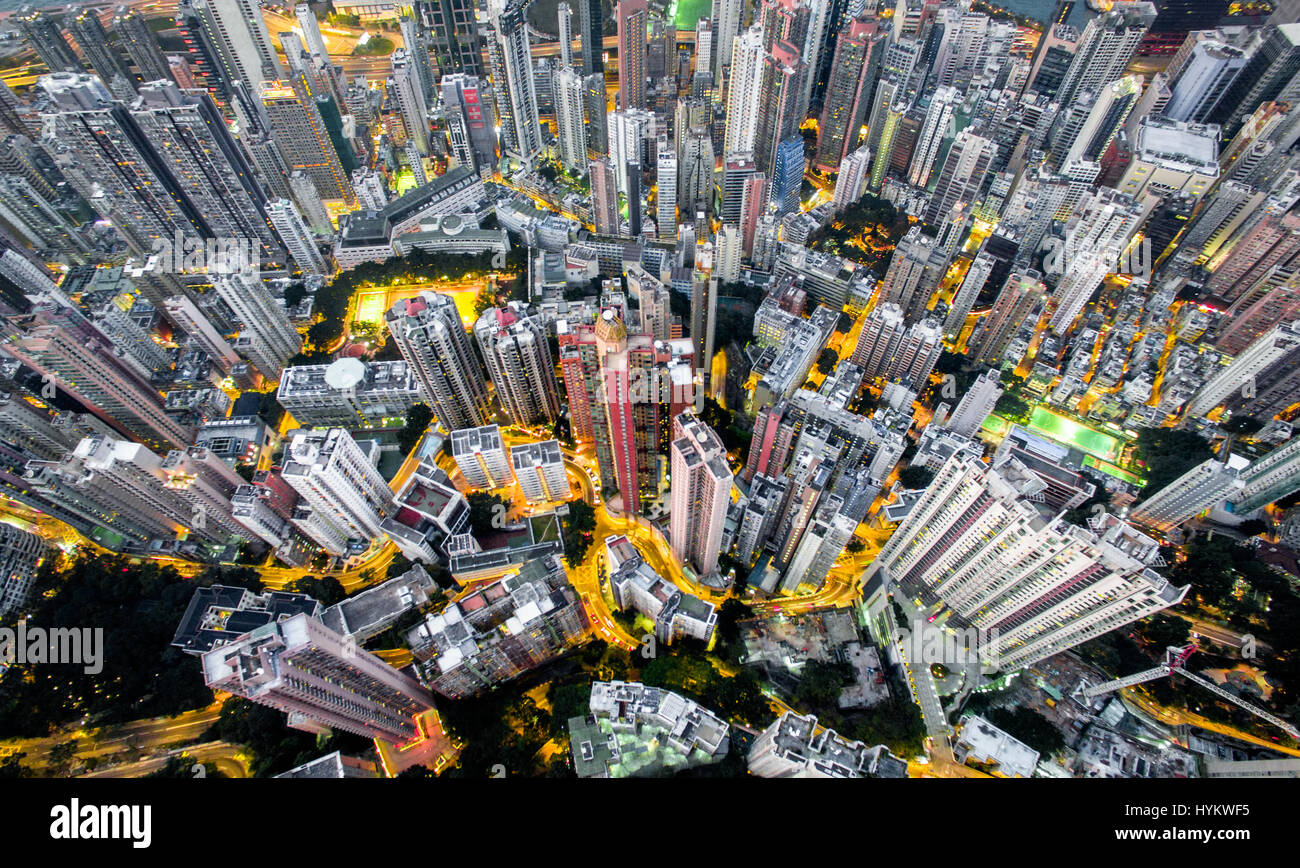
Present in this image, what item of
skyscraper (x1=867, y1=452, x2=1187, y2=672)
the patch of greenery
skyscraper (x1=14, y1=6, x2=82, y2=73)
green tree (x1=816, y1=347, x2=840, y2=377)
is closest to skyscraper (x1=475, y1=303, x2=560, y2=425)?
the patch of greenery

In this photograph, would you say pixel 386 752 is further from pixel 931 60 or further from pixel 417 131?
pixel 931 60

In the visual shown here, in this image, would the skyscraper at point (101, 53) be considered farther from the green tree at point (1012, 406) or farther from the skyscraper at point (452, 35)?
the green tree at point (1012, 406)

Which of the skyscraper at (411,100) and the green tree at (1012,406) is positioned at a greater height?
the skyscraper at (411,100)

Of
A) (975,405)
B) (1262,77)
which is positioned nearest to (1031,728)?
(975,405)

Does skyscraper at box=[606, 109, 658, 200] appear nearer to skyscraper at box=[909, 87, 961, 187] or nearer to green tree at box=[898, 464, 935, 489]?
skyscraper at box=[909, 87, 961, 187]

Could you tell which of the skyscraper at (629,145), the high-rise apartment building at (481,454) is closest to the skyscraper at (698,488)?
the high-rise apartment building at (481,454)

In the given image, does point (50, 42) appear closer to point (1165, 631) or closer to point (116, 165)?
point (116, 165)
